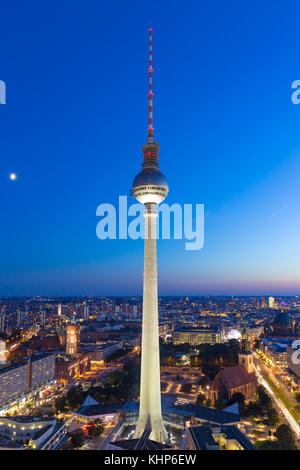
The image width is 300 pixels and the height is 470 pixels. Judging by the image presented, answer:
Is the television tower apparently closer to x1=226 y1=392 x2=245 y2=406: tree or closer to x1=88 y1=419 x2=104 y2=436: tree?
x1=88 y1=419 x2=104 y2=436: tree

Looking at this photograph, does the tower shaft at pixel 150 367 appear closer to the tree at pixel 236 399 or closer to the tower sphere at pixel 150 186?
the tower sphere at pixel 150 186

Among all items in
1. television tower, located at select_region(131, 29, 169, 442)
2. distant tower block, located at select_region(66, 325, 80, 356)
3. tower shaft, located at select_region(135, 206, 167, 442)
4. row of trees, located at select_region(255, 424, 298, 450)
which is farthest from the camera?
distant tower block, located at select_region(66, 325, 80, 356)

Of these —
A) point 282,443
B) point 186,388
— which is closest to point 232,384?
point 186,388

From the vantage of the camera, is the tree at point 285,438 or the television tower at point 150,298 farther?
the television tower at point 150,298

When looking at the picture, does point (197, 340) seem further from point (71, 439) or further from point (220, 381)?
point (71, 439)

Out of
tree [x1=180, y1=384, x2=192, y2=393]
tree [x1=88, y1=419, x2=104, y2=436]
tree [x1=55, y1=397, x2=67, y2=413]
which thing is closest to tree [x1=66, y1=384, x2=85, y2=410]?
tree [x1=55, y1=397, x2=67, y2=413]

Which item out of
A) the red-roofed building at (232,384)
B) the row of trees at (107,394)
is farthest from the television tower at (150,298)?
the red-roofed building at (232,384)

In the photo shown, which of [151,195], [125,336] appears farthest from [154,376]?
[125,336]

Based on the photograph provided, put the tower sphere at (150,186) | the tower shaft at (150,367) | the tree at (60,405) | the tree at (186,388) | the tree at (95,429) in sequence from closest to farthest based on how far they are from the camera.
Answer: the tower shaft at (150,367), the tree at (95,429), the tower sphere at (150,186), the tree at (60,405), the tree at (186,388)

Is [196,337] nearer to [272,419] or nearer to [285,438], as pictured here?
[272,419]
